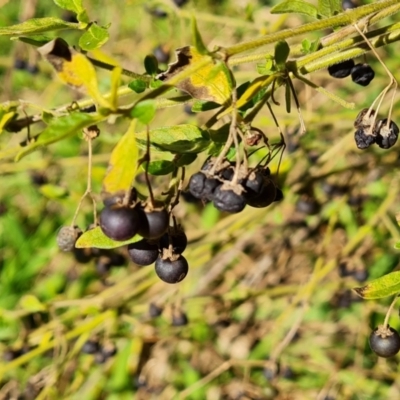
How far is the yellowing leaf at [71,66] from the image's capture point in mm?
1286

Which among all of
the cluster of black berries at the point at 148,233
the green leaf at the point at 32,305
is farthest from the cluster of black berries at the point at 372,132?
the green leaf at the point at 32,305

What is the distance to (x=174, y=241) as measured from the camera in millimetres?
1597

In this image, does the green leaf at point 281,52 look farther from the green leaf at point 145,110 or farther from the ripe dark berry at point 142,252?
the ripe dark berry at point 142,252

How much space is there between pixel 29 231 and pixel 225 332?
1.71 m

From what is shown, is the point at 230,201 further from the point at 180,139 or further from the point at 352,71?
the point at 352,71

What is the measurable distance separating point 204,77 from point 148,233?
368 millimetres

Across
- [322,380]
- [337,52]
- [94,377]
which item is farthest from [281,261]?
[337,52]

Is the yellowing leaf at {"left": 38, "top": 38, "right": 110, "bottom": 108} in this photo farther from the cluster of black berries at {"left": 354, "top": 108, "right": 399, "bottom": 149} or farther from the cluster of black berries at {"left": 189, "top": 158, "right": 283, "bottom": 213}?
the cluster of black berries at {"left": 354, "top": 108, "right": 399, "bottom": 149}

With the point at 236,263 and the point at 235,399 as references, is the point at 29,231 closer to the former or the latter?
the point at 236,263

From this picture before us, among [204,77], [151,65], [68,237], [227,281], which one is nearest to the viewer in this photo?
[204,77]

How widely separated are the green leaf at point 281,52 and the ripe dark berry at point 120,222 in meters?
0.49

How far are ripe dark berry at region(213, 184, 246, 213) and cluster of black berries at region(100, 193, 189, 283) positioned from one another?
0.12 metres

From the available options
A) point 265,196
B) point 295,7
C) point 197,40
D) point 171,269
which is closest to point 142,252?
point 171,269

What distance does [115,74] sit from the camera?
4.10ft
